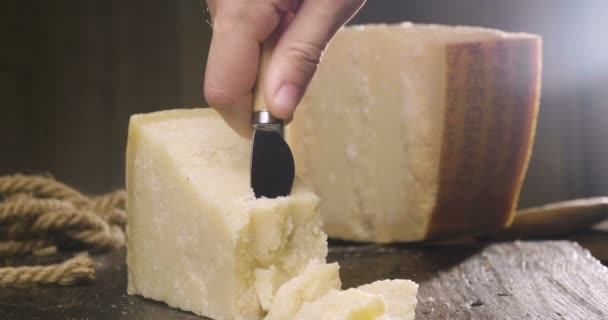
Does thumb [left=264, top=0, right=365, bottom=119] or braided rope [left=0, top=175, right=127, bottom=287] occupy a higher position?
thumb [left=264, top=0, right=365, bottom=119]

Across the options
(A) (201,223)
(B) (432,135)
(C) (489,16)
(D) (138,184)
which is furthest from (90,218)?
(C) (489,16)

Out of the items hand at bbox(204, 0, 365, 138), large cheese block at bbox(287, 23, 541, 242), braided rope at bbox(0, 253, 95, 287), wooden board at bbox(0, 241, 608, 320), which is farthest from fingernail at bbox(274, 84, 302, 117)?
large cheese block at bbox(287, 23, 541, 242)

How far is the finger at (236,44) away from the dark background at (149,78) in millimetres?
1944

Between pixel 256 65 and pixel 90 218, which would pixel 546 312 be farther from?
pixel 90 218

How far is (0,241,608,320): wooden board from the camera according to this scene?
1.40 meters

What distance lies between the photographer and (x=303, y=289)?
131 centimetres

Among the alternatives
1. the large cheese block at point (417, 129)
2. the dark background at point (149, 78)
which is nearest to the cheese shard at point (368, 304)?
the large cheese block at point (417, 129)

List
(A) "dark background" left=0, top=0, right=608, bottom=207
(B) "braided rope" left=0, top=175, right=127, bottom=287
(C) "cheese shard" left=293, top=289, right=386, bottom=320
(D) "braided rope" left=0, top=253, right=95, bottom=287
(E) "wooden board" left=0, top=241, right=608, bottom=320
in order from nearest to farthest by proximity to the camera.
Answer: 1. (C) "cheese shard" left=293, top=289, right=386, bottom=320
2. (E) "wooden board" left=0, top=241, right=608, bottom=320
3. (D) "braided rope" left=0, top=253, right=95, bottom=287
4. (B) "braided rope" left=0, top=175, right=127, bottom=287
5. (A) "dark background" left=0, top=0, right=608, bottom=207

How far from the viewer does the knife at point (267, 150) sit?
4.40 feet

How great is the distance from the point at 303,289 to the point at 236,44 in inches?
14.7

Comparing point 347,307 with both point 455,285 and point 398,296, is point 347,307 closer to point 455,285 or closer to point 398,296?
point 398,296

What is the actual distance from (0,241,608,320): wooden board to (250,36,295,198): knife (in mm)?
247

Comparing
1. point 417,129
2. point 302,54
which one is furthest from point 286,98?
point 417,129

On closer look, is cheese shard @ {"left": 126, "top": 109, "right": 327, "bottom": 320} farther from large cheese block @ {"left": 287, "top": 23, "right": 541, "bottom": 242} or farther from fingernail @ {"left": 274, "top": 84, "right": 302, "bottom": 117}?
large cheese block @ {"left": 287, "top": 23, "right": 541, "bottom": 242}
